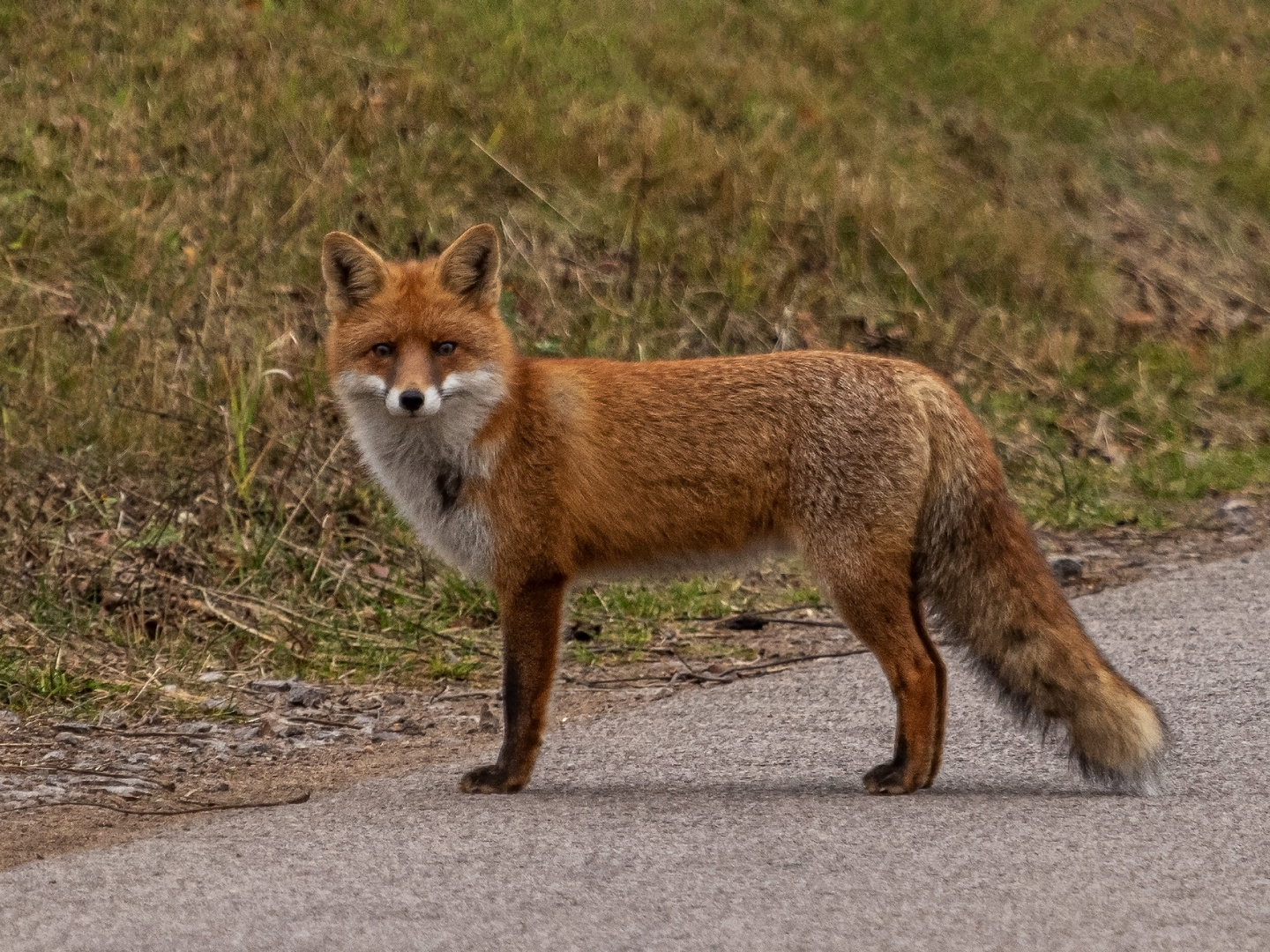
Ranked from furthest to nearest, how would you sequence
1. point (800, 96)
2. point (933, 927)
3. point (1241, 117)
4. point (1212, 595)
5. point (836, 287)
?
point (1241, 117) → point (800, 96) → point (836, 287) → point (1212, 595) → point (933, 927)

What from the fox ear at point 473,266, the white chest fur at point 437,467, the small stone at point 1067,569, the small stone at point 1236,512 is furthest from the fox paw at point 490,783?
the small stone at point 1236,512

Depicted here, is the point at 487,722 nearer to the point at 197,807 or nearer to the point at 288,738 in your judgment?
the point at 288,738

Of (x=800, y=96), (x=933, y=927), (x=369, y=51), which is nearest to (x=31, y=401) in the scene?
(x=369, y=51)

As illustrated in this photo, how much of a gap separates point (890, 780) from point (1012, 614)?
64 centimetres

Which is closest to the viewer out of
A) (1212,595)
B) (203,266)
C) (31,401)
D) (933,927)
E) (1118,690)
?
(933,927)

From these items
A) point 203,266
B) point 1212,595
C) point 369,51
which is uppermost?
point 369,51

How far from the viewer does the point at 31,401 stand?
28.0ft

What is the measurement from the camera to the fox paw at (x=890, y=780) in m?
5.17

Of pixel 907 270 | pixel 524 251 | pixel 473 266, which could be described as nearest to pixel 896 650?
pixel 473 266

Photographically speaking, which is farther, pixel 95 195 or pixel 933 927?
pixel 95 195

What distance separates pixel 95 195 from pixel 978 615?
6.90 meters

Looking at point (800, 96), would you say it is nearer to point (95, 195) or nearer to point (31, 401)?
point (95, 195)

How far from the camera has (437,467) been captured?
5.59m

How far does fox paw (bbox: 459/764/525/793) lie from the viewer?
529 centimetres
